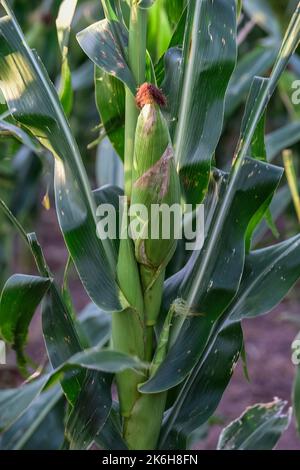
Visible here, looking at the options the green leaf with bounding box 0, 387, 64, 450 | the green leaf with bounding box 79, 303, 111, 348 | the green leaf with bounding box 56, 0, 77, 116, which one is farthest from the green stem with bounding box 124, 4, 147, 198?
the green leaf with bounding box 79, 303, 111, 348

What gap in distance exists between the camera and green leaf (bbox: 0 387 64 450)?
1.00 metres

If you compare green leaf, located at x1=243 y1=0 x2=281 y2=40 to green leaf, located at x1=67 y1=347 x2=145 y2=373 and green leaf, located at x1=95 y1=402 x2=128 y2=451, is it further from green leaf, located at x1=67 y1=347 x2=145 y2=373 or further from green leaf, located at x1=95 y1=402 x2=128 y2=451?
green leaf, located at x1=67 y1=347 x2=145 y2=373

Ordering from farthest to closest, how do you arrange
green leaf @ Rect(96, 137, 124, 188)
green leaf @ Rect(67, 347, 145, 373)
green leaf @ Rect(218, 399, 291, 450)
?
green leaf @ Rect(96, 137, 124, 188) → green leaf @ Rect(218, 399, 291, 450) → green leaf @ Rect(67, 347, 145, 373)

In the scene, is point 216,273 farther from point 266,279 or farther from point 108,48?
point 108,48

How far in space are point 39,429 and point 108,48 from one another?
53cm

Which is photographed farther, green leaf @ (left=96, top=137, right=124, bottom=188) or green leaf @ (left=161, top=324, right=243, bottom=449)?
green leaf @ (left=96, top=137, right=124, bottom=188)

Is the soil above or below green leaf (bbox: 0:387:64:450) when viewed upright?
below

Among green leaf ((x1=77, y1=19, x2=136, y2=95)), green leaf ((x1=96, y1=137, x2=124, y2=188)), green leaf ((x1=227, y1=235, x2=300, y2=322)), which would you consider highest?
green leaf ((x1=77, y1=19, x2=136, y2=95))

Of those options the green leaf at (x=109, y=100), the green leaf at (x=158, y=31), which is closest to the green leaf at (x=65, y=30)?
the green leaf at (x=109, y=100)

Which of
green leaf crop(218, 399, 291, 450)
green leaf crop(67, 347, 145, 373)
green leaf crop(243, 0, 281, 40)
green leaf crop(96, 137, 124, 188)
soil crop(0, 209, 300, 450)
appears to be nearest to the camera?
green leaf crop(67, 347, 145, 373)

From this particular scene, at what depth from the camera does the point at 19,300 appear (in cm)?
91

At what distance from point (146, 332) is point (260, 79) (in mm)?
370

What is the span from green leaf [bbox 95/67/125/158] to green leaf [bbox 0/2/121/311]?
73 mm

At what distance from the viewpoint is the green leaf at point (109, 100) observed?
100cm
